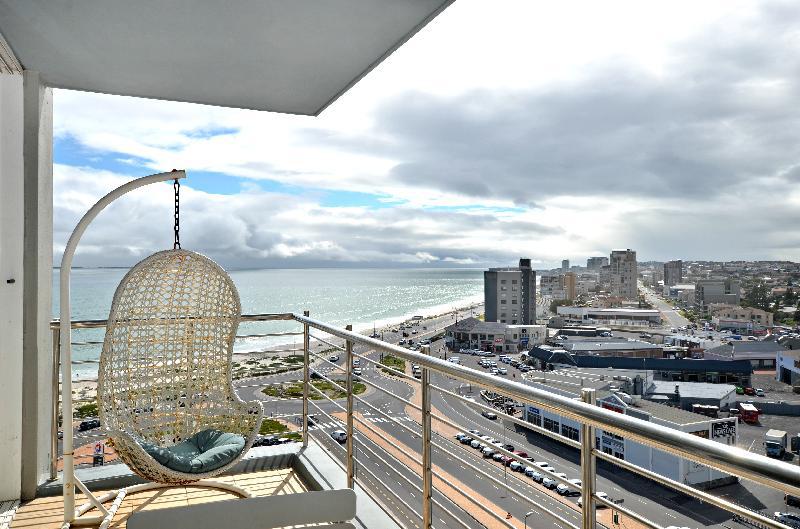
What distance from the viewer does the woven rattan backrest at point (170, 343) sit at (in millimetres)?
2500

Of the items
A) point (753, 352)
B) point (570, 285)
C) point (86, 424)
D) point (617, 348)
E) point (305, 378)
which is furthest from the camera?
point (570, 285)

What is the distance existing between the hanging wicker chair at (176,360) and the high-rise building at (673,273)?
1559 centimetres

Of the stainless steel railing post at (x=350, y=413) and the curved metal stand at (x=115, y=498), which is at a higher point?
the stainless steel railing post at (x=350, y=413)

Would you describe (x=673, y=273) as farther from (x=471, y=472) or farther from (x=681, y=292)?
(x=471, y=472)

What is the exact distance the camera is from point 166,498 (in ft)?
8.16

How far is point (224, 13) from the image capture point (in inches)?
81.7

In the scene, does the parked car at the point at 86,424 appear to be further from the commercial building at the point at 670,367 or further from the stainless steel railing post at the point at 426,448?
the commercial building at the point at 670,367

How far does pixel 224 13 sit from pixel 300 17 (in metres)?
0.29

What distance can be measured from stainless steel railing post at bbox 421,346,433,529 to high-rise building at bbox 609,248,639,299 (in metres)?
16.9

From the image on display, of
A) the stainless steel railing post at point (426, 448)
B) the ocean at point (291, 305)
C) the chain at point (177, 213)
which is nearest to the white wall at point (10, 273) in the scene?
the chain at point (177, 213)

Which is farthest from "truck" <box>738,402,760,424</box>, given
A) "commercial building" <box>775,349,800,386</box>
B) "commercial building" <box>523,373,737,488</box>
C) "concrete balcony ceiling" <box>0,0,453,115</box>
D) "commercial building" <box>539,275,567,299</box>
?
"commercial building" <box>539,275,567,299</box>

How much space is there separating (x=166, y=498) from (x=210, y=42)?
2064 millimetres

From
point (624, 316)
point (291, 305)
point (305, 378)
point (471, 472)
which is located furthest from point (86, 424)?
point (291, 305)

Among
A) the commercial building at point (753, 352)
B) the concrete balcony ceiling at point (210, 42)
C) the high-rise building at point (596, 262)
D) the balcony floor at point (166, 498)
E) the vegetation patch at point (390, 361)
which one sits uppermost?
the concrete balcony ceiling at point (210, 42)
